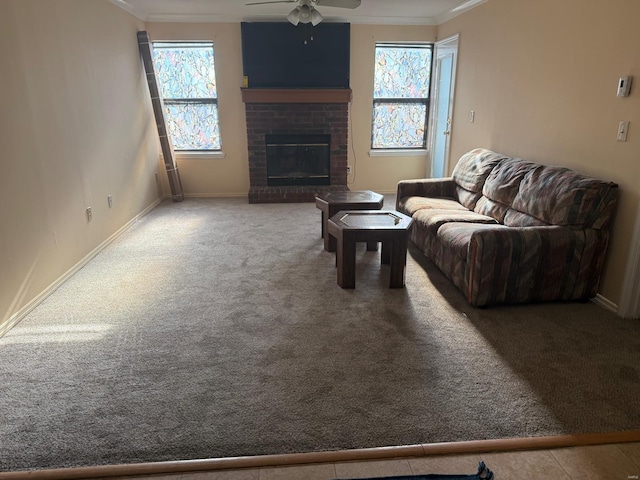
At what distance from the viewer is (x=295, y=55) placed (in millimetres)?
5918

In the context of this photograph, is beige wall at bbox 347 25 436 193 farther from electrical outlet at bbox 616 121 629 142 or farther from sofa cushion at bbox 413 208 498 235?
electrical outlet at bbox 616 121 629 142

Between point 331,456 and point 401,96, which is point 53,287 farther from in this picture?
point 401,96

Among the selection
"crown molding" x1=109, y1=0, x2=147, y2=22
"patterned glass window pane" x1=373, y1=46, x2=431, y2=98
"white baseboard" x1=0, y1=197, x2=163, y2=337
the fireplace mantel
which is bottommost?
"white baseboard" x1=0, y1=197, x2=163, y2=337

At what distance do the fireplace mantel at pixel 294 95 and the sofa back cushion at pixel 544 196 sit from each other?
2842 mm

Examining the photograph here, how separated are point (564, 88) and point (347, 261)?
7.07 ft

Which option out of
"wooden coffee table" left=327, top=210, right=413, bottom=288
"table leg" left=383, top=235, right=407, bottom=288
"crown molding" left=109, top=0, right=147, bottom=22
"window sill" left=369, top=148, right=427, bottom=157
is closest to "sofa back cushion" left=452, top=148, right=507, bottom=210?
"wooden coffee table" left=327, top=210, right=413, bottom=288

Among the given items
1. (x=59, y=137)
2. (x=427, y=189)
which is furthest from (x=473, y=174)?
(x=59, y=137)

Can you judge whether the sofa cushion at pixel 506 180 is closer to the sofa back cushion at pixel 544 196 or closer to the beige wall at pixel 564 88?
the sofa back cushion at pixel 544 196

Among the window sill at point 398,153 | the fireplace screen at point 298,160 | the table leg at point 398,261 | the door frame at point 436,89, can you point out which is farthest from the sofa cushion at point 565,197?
the fireplace screen at point 298,160

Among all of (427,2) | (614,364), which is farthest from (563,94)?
(427,2)

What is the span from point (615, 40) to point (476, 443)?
2709 mm

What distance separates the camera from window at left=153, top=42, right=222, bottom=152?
19.7 feet

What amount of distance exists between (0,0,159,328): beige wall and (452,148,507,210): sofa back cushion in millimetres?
3605

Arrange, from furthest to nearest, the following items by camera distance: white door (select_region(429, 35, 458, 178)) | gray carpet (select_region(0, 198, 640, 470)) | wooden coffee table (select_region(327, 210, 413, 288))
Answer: white door (select_region(429, 35, 458, 178)) → wooden coffee table (select_region(327, 210, 413, 288)) → gray carpet (select_region(0, 198, 640, 470))
